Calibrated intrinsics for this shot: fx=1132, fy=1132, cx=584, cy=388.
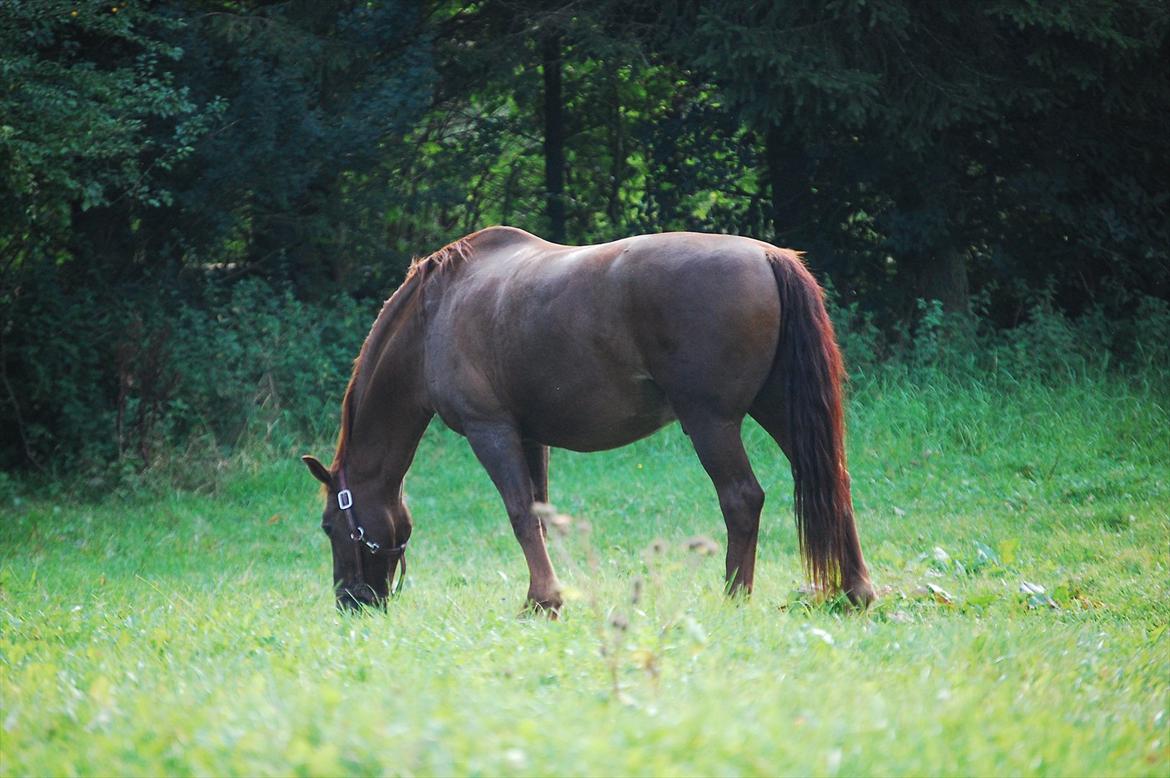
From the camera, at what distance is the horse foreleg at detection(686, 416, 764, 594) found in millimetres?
5238

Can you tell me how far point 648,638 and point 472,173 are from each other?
39.2ft

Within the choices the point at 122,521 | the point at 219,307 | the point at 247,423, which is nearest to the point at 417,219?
the point at 219,307

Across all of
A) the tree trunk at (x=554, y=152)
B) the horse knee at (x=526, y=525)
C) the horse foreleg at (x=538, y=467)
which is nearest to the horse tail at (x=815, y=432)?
the horse knee at (x=526, y=525)

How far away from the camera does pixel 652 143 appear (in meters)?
14.1

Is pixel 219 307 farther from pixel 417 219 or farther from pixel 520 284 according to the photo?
pixel 520 284

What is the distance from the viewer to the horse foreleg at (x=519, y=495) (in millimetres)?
5621

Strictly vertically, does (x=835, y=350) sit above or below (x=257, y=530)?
above

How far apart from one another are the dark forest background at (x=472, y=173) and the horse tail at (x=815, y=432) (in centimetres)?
630

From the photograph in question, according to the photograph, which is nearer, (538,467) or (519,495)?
(519,495)

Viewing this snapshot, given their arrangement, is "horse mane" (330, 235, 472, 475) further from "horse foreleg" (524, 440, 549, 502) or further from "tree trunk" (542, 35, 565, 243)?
"tree trunk" (542, 35, 565, 243)

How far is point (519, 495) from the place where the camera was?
582 centimetres

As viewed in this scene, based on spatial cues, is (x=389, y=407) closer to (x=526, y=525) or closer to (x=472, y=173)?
(x=526, y=525)

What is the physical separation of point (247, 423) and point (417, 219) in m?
4.06

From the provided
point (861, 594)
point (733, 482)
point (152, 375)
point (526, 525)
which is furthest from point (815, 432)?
point (152, 375)
